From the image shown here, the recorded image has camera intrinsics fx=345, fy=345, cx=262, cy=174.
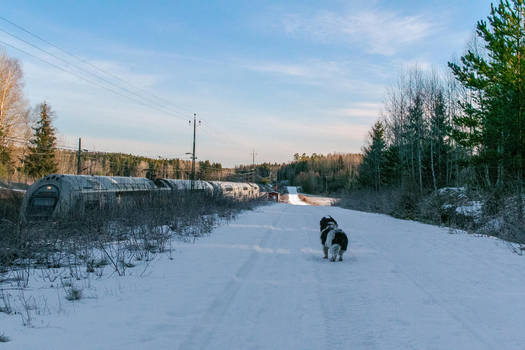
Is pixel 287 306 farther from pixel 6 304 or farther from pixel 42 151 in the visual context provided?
pixel 42 151

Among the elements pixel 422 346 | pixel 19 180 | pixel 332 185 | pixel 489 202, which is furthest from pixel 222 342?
pixel 332 185

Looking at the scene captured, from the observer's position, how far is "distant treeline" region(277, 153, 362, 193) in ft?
372

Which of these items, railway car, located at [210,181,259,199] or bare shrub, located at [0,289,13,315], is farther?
railway car, located at [210,181,259,199]

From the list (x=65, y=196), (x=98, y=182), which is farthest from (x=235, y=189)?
(x=65, y=196)

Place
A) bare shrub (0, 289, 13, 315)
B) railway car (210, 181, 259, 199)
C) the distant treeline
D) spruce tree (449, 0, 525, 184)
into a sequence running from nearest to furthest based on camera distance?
bare shrub (0, 289, 13, 315) → spruce tree (449, 0, 525, 184) → railway car (210, 181, 259, 199) → the distant treeline

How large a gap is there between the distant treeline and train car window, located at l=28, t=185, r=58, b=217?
84982 millimetres

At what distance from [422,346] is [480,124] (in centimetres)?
1800

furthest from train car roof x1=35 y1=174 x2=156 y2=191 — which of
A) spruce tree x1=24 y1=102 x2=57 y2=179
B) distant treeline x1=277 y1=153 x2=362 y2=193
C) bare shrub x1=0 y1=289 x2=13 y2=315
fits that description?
distant treeline x1=277 y1=153 x2=362 y2=193

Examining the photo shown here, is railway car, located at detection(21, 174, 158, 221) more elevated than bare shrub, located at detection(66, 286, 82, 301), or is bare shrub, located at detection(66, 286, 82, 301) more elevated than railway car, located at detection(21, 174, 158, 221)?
railway car, located at detection(21, 174, 158, 221)

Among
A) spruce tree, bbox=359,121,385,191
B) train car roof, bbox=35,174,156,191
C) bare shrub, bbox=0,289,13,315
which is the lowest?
bare shrub, bbox=0,289,13,315

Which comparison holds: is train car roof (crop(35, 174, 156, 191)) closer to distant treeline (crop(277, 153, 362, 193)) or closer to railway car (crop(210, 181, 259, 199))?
railway car (crop(210, 181, 259, 199))

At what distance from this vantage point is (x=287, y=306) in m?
4.69

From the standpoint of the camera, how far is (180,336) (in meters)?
3.65

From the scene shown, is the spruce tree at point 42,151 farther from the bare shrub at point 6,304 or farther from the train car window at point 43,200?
the bare shrub at point 6,304
